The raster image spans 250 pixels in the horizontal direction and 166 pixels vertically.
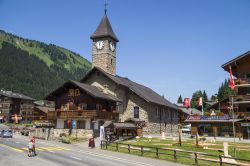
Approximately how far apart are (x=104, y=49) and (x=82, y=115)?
618 inches

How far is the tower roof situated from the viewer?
5410 cm

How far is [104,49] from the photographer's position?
53500 millimetres

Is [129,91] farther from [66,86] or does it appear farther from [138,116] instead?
[66,86]

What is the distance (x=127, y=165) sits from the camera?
67.7 feet

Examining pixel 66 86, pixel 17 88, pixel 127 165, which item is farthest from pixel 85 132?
pixel 17 88

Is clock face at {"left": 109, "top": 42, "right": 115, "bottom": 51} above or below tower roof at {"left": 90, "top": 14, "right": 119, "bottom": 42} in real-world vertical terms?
below

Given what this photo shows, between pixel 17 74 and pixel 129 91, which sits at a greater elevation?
pixel 17 74

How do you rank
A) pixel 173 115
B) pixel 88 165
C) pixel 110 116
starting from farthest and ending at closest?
pixel 173 115, pixel 110 116, pixel 88 165

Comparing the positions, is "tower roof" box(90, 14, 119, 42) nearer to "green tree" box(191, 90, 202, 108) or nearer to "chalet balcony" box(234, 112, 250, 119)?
"chalet balcony" box(234, 112, 250, 119)

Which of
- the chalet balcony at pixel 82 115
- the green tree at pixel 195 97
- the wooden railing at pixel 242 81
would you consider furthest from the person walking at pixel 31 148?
the green tree at pixel 195 97

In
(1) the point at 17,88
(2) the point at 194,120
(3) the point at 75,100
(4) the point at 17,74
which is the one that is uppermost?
(4) the point at 17,74

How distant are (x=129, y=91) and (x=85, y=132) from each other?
469 inches

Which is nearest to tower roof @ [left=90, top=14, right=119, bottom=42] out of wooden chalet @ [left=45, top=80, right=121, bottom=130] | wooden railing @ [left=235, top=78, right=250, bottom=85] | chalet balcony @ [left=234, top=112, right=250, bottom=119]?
wooden chalet @ [left=45, top=80, right=121, bottom=130]

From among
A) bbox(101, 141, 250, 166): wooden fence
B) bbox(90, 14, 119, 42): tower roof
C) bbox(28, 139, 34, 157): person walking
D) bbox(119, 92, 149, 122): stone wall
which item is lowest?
bbox(101, 141, 250, 166): wooden fence
